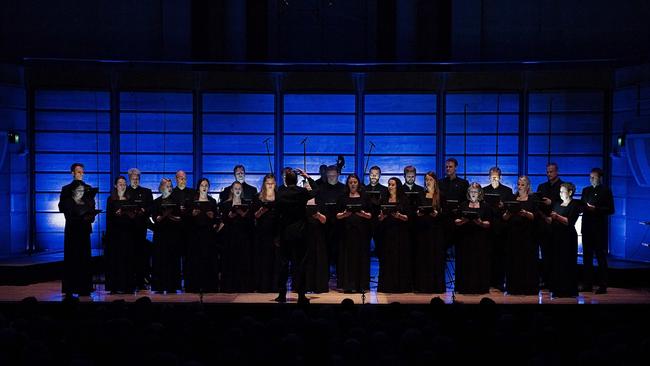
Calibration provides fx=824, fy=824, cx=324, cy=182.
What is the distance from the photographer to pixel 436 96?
563 inches

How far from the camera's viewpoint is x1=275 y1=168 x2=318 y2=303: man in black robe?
10141mm

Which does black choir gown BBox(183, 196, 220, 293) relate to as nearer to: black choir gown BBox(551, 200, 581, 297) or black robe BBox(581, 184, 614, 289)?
black choir gown BBox(551, 200, 581, 297)

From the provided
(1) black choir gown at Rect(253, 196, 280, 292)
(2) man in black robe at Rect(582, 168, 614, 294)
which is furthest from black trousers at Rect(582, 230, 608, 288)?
(1) black choir gown at Rect(253, 196, 280, 292)

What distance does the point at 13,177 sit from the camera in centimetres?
1374

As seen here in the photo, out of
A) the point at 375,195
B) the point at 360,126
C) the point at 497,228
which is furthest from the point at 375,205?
the point at 360,126

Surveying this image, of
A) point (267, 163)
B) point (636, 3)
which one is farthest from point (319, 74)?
point (636, 3)

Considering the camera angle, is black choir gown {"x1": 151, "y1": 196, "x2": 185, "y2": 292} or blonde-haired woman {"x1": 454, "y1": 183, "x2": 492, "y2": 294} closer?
blonde-haired woman {"x1": 454, "y1": 183, "x2": 492, "y2": 294}

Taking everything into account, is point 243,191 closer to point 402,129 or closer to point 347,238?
point 347,238

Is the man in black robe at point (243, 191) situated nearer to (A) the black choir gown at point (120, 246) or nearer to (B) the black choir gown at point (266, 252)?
(B) the black choir gown at point (266, 252)

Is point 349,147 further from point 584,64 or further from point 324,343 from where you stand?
point 324,343

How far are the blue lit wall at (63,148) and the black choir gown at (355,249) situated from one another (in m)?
5.21

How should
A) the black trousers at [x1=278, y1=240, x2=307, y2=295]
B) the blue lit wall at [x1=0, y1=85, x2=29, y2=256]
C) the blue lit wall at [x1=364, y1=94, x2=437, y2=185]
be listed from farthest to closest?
the blue lit wall at [x1=364, y1=94, x2=437, y2=185], the blue lit wall at [x1=0, y1=85, x2=29, y2=256], the black trousers at [x1=278, y1=240, x2=307, y2=295]

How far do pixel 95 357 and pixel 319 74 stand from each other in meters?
8.80

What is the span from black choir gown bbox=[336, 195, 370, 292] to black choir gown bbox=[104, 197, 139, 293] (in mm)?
2795
